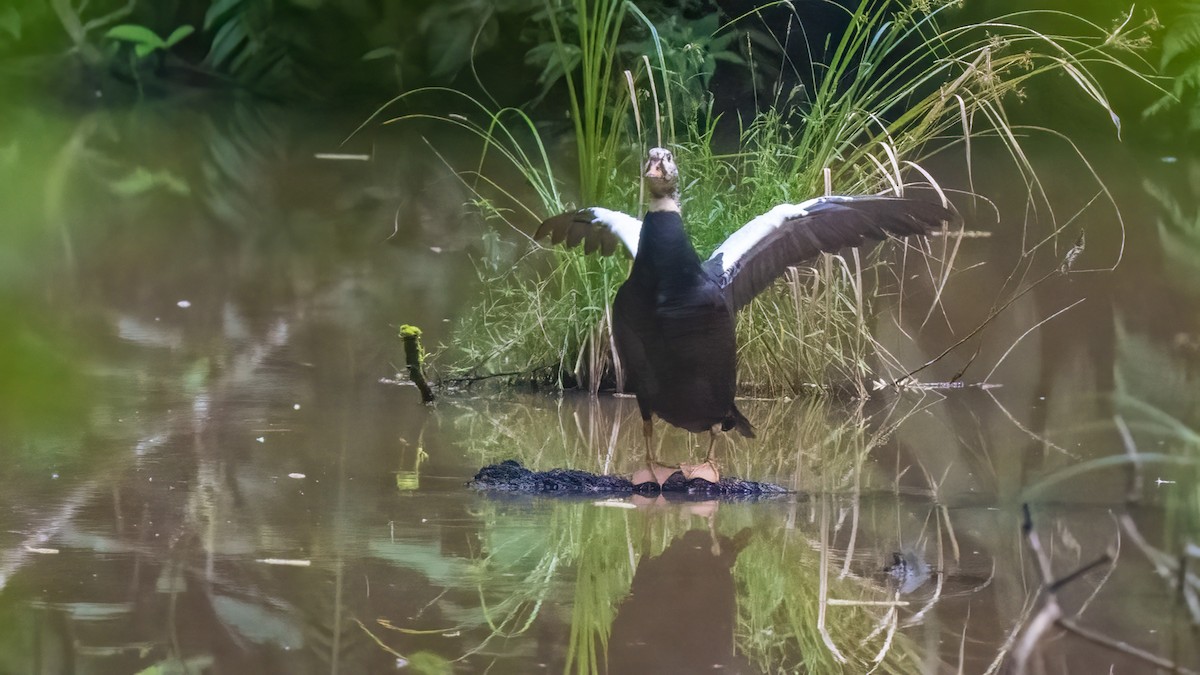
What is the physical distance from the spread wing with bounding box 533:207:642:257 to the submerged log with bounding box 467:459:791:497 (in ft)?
1.57

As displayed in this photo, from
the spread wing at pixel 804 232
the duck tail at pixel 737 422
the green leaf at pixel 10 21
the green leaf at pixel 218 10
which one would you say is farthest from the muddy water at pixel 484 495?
the green leaf at pixel 10 21

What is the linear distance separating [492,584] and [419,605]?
133 mm

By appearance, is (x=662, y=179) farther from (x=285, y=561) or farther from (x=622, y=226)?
(x=285, y=561)

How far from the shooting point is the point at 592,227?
8.70ft

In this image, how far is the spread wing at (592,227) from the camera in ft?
8.50

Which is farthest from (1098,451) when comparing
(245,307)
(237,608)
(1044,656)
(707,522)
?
(245,307)

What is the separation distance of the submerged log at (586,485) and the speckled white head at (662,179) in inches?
20.1

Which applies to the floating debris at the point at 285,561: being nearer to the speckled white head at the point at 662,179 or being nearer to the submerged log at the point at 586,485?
the submerged log at the point at 586,485

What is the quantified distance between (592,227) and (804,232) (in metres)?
0.44

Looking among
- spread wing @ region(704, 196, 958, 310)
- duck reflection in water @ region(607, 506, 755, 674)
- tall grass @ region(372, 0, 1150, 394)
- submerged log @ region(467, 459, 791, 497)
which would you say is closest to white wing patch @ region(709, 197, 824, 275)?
spread wing @ region(704, 196, 958, 310)

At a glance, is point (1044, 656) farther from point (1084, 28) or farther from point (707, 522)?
Answer: point (1084, 28)

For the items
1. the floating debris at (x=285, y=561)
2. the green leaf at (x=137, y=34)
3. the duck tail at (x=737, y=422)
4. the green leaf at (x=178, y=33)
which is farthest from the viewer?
the green leaf at (x=178, y=33)

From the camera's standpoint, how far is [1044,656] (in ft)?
5.35

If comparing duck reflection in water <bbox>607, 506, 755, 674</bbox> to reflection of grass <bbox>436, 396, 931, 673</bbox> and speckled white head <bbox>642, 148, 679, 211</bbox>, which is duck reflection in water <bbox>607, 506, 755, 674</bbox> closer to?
reflection of grass <bbox>436, 396, 931, 673</bbox>
